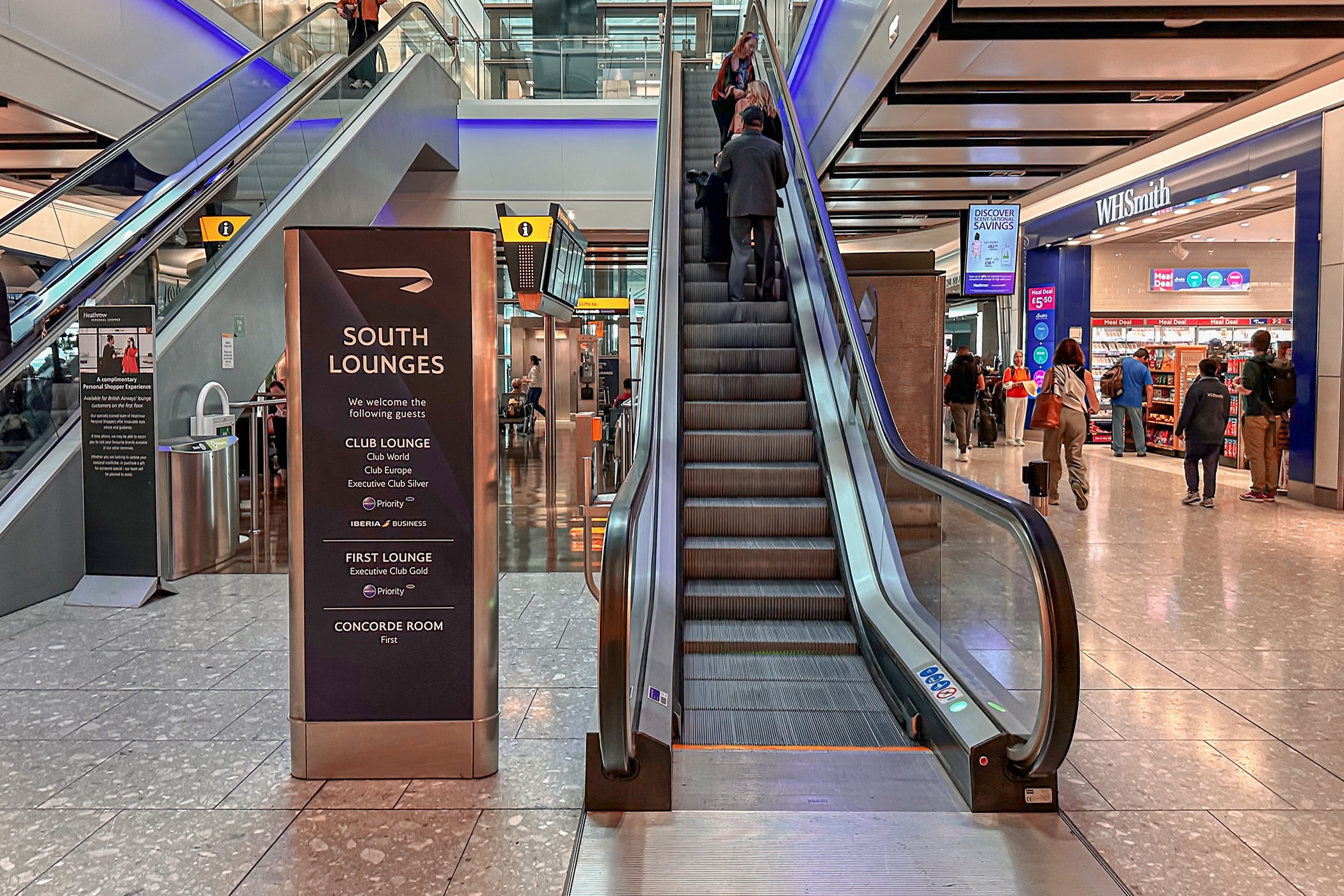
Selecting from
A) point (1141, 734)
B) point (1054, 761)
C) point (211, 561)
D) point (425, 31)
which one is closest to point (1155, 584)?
point (1141, 734)

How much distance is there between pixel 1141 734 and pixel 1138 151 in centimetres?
1008

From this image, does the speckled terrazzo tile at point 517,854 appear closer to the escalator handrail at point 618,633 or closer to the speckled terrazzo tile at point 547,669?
the escalator handrail at point 618,633

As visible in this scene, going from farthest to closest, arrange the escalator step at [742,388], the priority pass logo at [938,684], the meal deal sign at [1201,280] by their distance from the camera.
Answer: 1. the meal deal sign at [1201,280]
2. the escalator step at [742,388]
3. the priority pass logo at [938,684]

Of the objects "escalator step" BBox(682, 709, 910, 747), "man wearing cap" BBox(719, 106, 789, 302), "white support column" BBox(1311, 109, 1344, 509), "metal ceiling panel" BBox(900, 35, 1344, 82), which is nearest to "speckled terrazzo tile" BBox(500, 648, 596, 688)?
"escalator step" BBox(682, 709, 910, 747)

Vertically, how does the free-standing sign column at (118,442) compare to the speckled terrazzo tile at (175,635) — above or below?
above

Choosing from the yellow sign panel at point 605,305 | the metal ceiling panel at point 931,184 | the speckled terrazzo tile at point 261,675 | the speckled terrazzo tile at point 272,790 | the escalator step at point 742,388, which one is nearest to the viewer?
the speckled terrazzo tile at point 272,790

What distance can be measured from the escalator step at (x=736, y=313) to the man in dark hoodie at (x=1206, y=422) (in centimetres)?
447

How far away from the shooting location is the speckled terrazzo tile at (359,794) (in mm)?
2732

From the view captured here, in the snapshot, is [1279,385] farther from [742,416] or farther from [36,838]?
[36,838]

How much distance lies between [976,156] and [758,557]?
797cm

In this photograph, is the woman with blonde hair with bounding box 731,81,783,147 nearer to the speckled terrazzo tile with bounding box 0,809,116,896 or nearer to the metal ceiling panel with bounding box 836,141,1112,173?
the metal ceiling panel with bounding box 836,141,1112,173

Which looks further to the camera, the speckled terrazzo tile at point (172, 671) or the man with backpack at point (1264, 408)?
the man with backpack at point (1264, 408)

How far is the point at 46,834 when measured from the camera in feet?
8.34

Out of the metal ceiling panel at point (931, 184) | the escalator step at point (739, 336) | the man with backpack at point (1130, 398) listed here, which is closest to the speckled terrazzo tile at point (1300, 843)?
the escalator step at point (739, 336)
